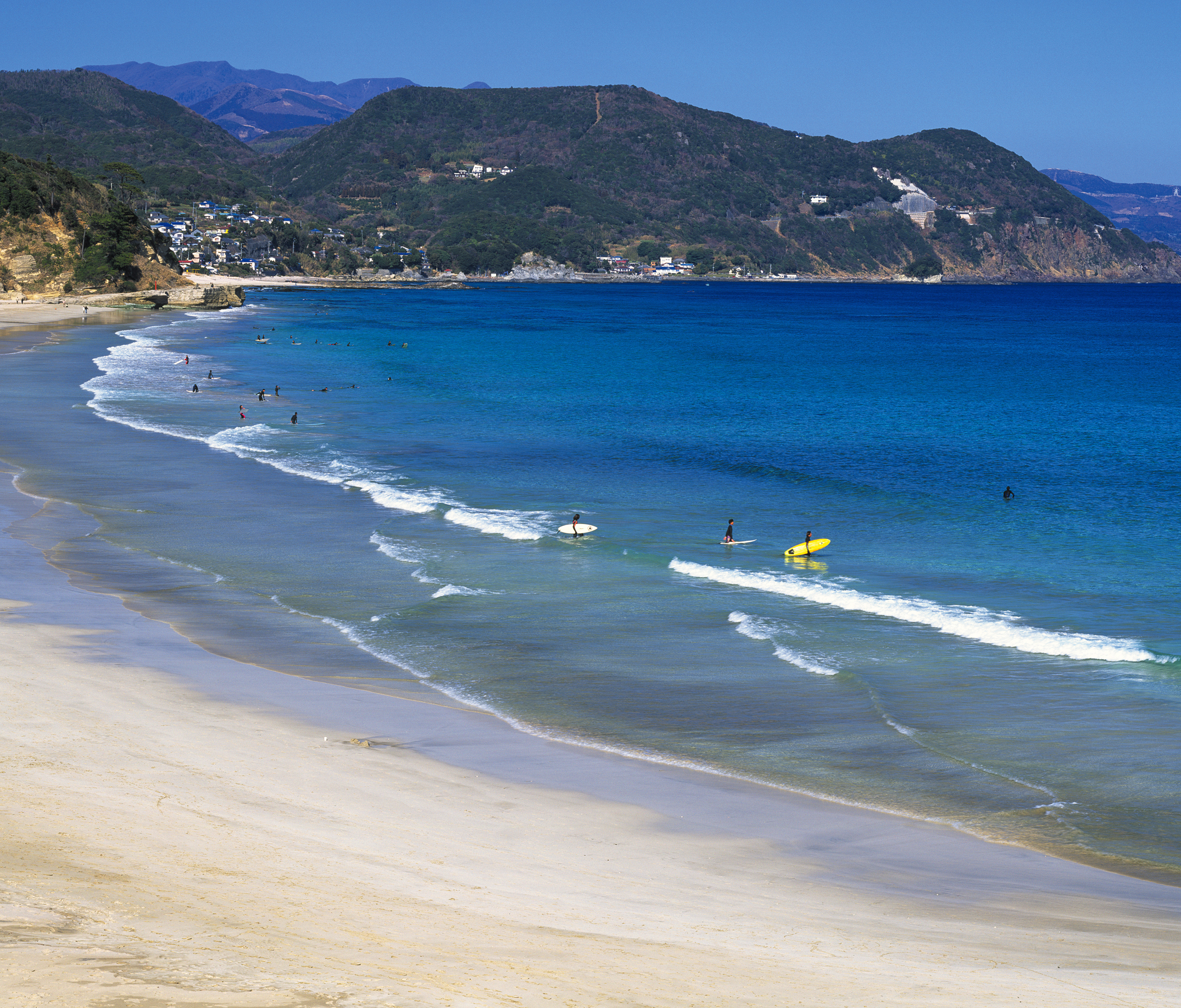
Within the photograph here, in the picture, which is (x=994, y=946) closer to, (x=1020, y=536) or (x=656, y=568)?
(x=656, y=568)

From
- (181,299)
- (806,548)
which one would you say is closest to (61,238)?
(181,299)

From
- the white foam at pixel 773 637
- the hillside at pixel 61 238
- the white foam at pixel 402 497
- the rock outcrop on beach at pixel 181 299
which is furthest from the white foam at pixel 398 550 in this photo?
the hillside at pixel 61 238

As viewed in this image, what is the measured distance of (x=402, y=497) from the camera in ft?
114

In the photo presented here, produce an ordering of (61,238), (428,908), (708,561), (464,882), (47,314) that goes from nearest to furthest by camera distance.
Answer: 1. (428,908)
2. (464,882)
3. (708,561)
4. (47,314)
5. (61,238)

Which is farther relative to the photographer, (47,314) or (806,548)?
(47,314)

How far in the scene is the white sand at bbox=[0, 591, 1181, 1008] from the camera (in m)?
8.77

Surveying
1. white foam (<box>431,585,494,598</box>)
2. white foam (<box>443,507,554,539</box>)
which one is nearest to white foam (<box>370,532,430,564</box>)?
white foam (<box>431,585,494,598</box>)

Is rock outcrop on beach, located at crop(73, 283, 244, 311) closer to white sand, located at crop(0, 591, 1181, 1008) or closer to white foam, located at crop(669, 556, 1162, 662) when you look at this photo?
white foam, located at crop(669, 556, 1162, 662)

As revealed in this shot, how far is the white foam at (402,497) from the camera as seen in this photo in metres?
33.5

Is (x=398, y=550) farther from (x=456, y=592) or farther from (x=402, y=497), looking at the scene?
(x=402, y=497)

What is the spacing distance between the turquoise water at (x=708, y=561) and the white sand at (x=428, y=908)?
9.83ft

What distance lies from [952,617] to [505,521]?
45.0 feet

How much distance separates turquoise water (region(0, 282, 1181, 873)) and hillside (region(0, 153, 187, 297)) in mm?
67518

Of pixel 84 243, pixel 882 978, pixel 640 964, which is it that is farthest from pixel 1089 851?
pixel 84 243
